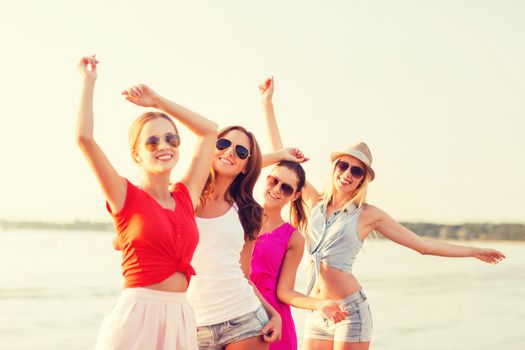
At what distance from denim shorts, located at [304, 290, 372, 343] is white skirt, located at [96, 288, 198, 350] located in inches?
87.7

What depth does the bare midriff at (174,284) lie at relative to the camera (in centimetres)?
332

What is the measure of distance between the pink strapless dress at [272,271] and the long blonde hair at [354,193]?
0.99m

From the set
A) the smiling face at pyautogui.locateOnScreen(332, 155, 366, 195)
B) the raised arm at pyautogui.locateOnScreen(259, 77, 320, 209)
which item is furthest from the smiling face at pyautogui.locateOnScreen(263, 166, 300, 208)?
the smiling face at pyautogui.locateOnScreen(332, 155, 366, 195)

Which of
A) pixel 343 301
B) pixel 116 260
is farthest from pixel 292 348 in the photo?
pixel 116 260

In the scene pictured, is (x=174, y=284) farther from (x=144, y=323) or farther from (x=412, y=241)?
(x=412, y=241)

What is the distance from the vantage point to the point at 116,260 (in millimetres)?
24750

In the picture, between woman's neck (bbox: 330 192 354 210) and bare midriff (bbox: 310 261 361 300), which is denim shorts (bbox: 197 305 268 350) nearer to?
bare midriff (bbox: 310 261 361 300)

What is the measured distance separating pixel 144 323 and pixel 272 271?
1.53m

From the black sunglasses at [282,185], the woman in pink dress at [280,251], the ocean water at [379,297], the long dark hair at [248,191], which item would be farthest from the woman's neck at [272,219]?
the ocean water at [379,297]

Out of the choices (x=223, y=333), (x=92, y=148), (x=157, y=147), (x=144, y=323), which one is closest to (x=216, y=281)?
Answer: (x=223, y=333)

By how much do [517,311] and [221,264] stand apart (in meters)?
13.7

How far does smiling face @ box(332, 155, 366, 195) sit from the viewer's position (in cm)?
563

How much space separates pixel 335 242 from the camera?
5547mm

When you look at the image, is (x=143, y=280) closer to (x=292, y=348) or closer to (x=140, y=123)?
(x=140, y=123)
